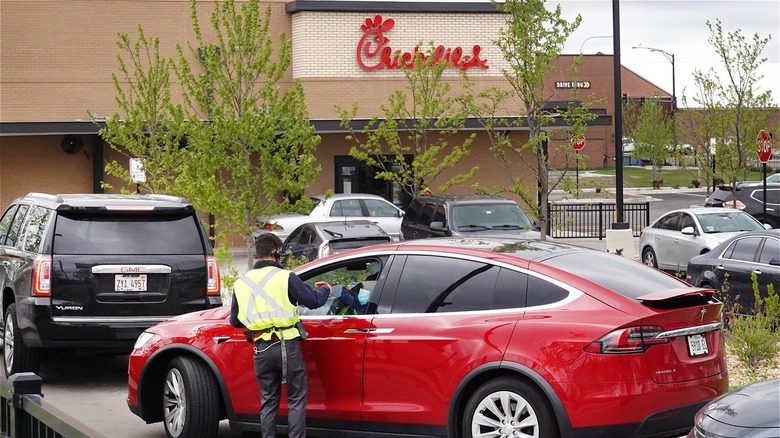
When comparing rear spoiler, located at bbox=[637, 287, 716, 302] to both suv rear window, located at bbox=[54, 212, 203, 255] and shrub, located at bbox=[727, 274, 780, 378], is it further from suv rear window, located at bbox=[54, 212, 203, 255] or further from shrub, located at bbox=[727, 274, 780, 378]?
suv rear window, located at bbox=[54, 212, 203, 255]

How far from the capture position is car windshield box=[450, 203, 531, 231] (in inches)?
874

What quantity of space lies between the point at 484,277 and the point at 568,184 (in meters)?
11.9

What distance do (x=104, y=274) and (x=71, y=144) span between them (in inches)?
874

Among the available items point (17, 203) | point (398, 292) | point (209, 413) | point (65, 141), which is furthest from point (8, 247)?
point (65, 141)

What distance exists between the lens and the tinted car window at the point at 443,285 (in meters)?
7.71

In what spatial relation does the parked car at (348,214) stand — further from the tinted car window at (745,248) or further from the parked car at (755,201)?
the tinted car window at (745,248)

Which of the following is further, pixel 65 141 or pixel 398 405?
pixel 65 141

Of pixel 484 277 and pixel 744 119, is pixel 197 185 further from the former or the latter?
pixel 744 119

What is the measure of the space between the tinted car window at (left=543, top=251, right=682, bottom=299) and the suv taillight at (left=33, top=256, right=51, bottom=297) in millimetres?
5450

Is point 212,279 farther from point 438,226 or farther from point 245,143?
point 438,226

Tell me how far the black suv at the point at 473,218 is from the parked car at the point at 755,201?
Result: 40.0ft

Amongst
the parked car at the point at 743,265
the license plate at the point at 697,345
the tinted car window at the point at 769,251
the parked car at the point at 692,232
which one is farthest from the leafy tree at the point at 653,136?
the license plate at the point at 697,345

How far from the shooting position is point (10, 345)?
38.9 feet

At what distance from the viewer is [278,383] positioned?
8.20 metres
